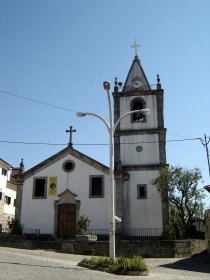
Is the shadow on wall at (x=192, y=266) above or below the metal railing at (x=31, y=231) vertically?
below

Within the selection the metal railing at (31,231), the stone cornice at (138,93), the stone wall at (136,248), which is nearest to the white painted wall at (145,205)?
the stone wall at (136,248)

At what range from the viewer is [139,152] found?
2850cm

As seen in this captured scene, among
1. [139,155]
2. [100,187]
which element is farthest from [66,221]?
[139,155]

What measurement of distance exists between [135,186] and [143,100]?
8.11 metres

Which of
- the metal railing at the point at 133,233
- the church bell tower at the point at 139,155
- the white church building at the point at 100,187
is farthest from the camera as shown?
the church bell tower at the point at 139,155

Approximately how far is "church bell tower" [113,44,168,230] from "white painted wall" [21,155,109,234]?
60.3 inches

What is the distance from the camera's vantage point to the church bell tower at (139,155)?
2638cm

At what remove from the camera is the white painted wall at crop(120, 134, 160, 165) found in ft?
92.2

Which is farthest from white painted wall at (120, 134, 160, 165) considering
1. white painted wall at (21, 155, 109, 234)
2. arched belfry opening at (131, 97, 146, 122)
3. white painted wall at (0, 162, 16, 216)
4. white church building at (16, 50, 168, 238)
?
white painted wall at (0, 162, 16, 216)

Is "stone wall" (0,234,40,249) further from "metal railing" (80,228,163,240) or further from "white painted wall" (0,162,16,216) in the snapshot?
"white painted wall" (0,162,16,216)

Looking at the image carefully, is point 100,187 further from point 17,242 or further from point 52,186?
point 17,242

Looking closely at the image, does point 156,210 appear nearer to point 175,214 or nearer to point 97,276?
point 175,214

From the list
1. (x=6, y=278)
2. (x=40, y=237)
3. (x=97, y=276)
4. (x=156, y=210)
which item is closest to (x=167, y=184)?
(x=156, y=210)

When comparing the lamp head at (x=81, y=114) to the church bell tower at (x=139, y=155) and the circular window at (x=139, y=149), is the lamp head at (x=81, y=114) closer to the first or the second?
the church bell tower at (x=139, y=155)
